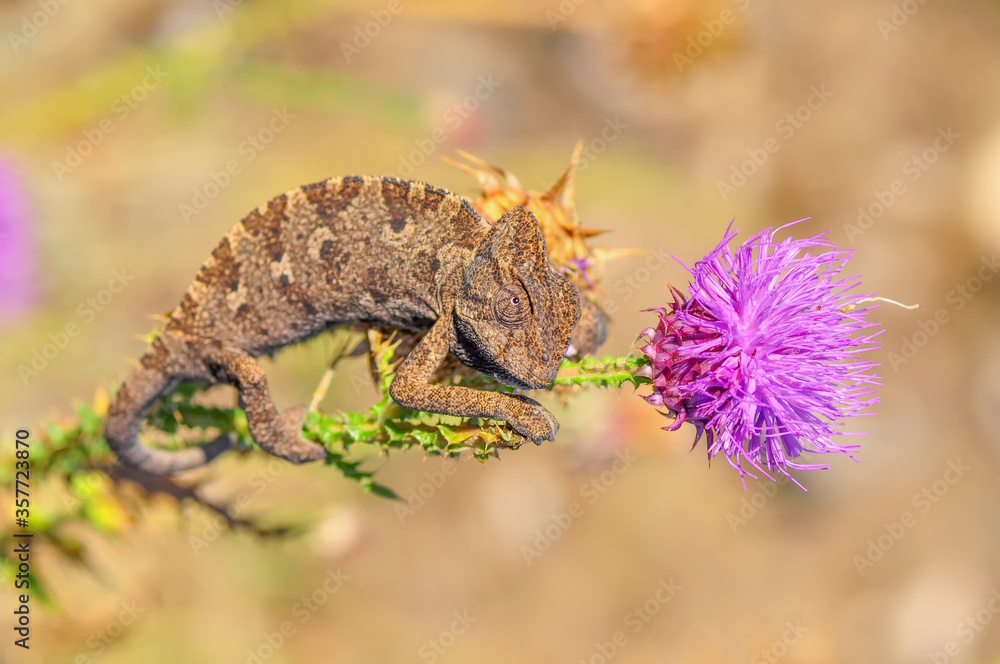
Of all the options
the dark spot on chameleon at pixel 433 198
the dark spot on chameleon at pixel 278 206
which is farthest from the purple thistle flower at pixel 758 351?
the dark spot on chameleon at pixel 278 206

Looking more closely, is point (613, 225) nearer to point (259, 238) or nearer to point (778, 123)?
point (778, 123)

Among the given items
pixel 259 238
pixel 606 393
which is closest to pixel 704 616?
pixel 606 393

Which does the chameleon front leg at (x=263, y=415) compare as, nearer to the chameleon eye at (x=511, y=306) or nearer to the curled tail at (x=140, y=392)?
the curled tail at (x=140, y=392)

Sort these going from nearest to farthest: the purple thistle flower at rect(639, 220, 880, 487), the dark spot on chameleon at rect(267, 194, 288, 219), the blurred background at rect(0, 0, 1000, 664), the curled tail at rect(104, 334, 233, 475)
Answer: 1. the purple thistle flower at rect(639, 220, 880, 487)
2. the dark spot on chameleon at rect(267, 194, 288, 219)
3. the curled tail at rect(104, 334, 233, 475)
4. the blurred background at rect(0, 0, 1000, 664)

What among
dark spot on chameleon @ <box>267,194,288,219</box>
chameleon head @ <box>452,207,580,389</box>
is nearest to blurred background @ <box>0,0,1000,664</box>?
dark spot on chameleon @ <box>267,194,288,219</box>

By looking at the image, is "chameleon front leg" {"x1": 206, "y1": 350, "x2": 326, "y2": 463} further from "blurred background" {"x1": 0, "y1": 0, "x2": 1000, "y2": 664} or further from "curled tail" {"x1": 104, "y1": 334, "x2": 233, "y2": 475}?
"blurred background" {"x1": 0, "y1": 0, "x2": 1000, "y2": 664}

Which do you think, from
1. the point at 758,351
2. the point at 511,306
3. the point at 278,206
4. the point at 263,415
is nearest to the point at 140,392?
the point at 263,415
